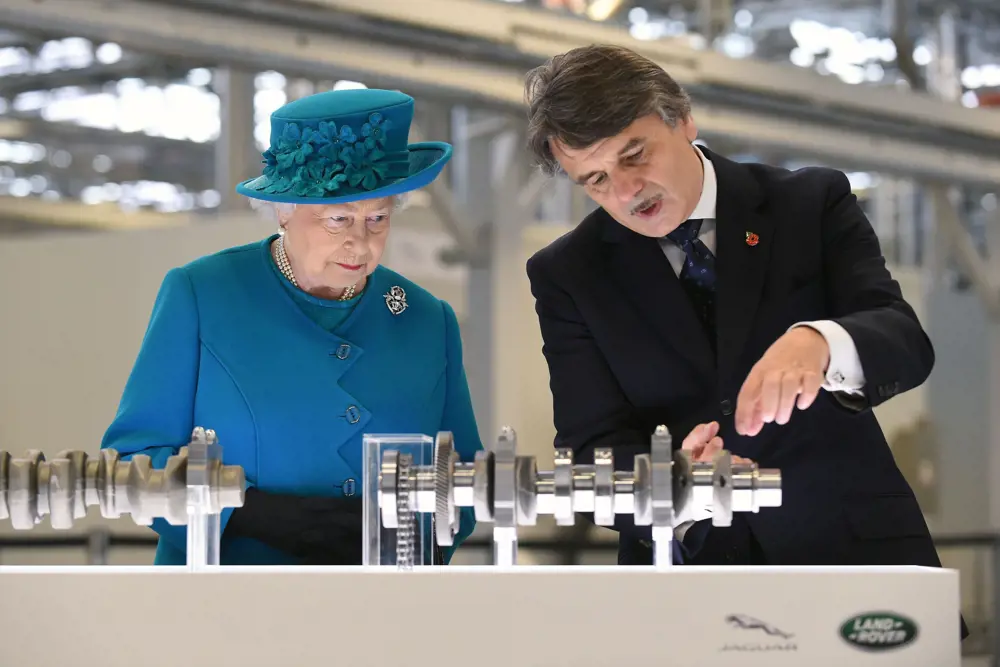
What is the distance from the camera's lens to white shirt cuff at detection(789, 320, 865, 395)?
1.76 metres

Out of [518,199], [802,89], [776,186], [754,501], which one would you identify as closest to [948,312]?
[802,89]

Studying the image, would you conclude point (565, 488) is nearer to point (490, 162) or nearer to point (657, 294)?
point (657, 294)

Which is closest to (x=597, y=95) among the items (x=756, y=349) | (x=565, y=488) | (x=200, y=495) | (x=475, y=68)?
(x=756, y=349)

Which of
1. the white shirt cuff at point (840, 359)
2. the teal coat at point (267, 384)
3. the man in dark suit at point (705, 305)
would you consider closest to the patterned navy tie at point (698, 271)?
the man in dark suit at point (705, 305)

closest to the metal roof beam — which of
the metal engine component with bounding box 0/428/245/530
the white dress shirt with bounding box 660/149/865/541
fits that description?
the metal engine component with bounding box 0/428/245/530

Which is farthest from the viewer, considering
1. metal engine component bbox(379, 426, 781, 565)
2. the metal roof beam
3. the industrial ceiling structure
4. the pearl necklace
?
the industrial ceiling structure

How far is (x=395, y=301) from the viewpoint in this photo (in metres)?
2.18

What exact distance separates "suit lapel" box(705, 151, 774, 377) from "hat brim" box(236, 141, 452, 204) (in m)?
0.45

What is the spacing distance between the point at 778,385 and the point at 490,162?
5270mm

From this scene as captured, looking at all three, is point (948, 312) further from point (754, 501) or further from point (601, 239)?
point (754, 501)

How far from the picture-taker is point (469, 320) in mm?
6711

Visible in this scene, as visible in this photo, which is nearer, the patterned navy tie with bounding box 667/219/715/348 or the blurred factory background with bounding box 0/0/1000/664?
the patterned navy tie with bounding box 667/219/715/348
